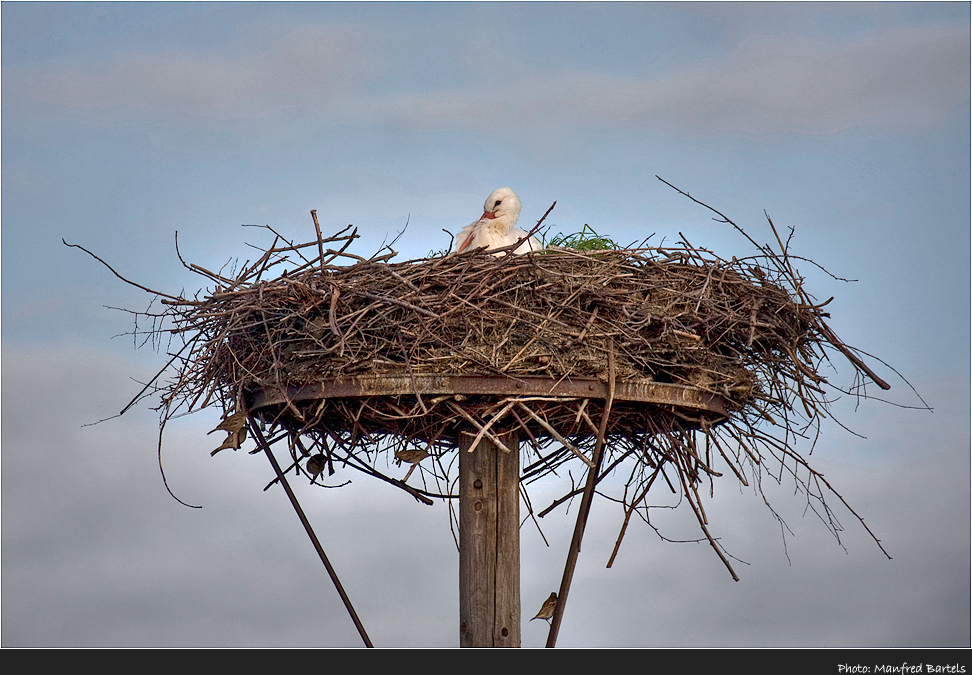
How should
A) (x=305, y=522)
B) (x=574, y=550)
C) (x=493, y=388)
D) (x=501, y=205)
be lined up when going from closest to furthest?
1. (x=493, y=388)
2. (x=574, y=550)
3. (x=305, y=522)
4. (x=501, y=205)

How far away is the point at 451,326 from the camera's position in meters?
4.73

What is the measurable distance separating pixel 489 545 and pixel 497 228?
178cm

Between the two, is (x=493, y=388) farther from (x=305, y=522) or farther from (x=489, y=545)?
(x=305, y=522)

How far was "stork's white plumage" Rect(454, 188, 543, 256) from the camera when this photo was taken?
5965mm

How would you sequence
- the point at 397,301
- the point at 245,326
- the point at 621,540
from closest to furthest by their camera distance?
the point at 397,301 → the point at 245,326 → the point at 621,540

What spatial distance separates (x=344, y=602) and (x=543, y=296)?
1545 millimetres

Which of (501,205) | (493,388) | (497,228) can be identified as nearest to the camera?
(493,388)

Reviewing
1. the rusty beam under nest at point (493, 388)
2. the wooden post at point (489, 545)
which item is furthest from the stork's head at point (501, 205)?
the rusty beam under nest at point (493, 388)

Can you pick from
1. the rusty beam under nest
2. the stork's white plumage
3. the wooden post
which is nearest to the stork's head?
the stork's white plumage

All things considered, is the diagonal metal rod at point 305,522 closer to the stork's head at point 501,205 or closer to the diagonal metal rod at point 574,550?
the diagonal metal rod at point 574,550

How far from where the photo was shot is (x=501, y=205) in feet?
21.1

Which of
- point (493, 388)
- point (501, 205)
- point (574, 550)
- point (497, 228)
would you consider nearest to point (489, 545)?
point (574, 550)
